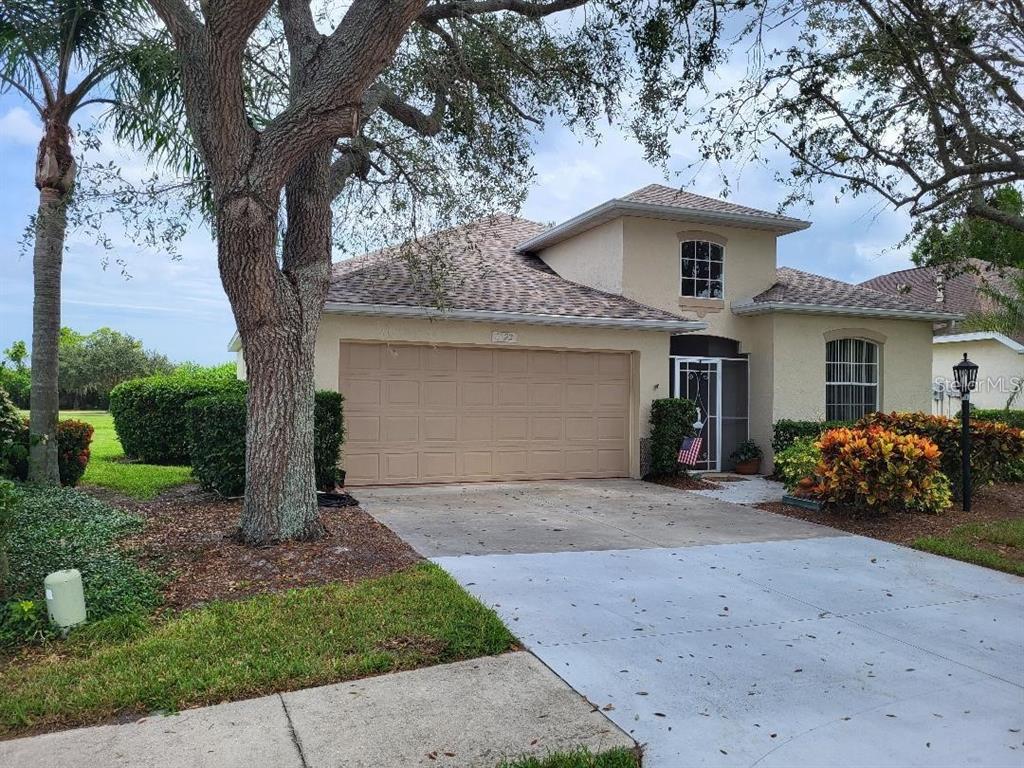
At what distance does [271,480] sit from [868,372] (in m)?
13.6

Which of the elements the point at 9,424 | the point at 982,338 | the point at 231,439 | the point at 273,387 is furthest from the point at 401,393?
the point at 982,338

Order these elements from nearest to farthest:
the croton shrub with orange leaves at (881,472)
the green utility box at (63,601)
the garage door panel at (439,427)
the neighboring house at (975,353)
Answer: the green utility box at (63,601)
the croton shrub with orange leaves at (881,472)
the garage door panel at (439,427)
the neighboring house at (975,353)

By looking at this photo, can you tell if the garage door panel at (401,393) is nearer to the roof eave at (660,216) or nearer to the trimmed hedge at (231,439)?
the trimmed hedge at (231,439)

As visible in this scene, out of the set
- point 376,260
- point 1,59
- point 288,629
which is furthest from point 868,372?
point 1,59

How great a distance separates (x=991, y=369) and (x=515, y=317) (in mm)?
15745

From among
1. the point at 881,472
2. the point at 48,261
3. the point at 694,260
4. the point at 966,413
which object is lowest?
the point at 881,472

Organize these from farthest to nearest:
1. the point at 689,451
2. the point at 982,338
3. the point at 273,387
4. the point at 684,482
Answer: the point at 982,338 → the point at 689,451 → the point at 684,482 → the point at 273,387

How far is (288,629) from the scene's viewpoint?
516 cm

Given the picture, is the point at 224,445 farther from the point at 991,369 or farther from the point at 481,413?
the point at 991,369

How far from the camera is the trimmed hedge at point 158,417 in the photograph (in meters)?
15.6

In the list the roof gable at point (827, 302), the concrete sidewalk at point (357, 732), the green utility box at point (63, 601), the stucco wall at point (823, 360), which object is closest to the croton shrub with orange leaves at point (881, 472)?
the stucco wall at point (823, 360)

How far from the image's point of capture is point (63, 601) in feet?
16.8

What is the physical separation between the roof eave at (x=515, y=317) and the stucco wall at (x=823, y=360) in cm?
203

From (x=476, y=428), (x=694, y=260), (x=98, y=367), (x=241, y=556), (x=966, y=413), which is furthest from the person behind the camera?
(x=98, y=367)
